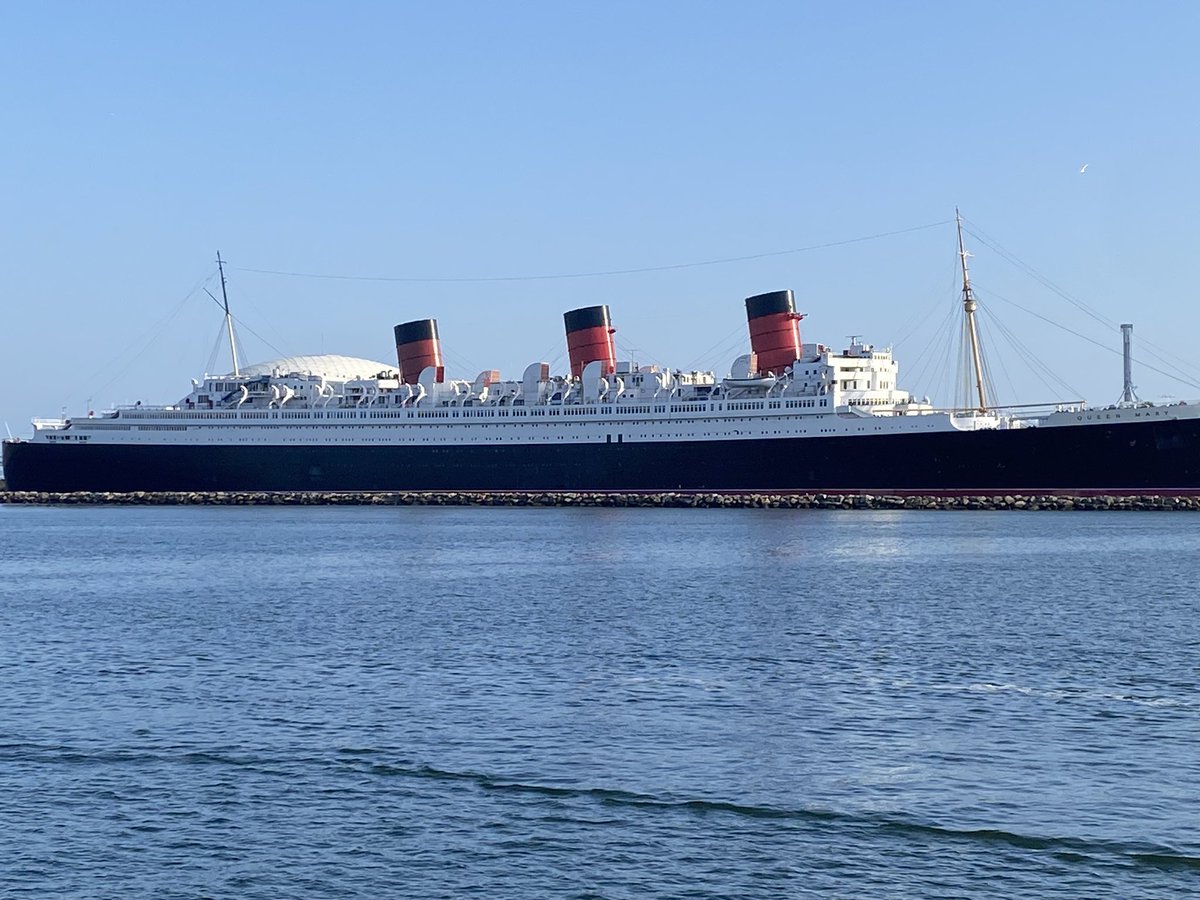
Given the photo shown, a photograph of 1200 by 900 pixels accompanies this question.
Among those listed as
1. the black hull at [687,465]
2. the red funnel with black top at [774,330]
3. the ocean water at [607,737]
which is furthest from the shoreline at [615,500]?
the ocean water at [607,737]

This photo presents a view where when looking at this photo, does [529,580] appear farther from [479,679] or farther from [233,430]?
[233,430]

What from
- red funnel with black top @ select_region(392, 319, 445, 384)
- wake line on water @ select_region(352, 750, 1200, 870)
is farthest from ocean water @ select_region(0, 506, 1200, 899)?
red funnel with black top @ select_region(392, 319, 445, 384)

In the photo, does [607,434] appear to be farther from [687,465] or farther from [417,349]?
[417,349]

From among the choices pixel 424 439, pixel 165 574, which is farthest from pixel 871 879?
pixel 424 439

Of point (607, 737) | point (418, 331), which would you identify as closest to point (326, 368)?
point (418, 331)

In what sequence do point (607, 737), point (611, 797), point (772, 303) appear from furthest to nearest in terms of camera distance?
1. point (772, 303)
2. point (607, 737)
3. point (611, 797)
